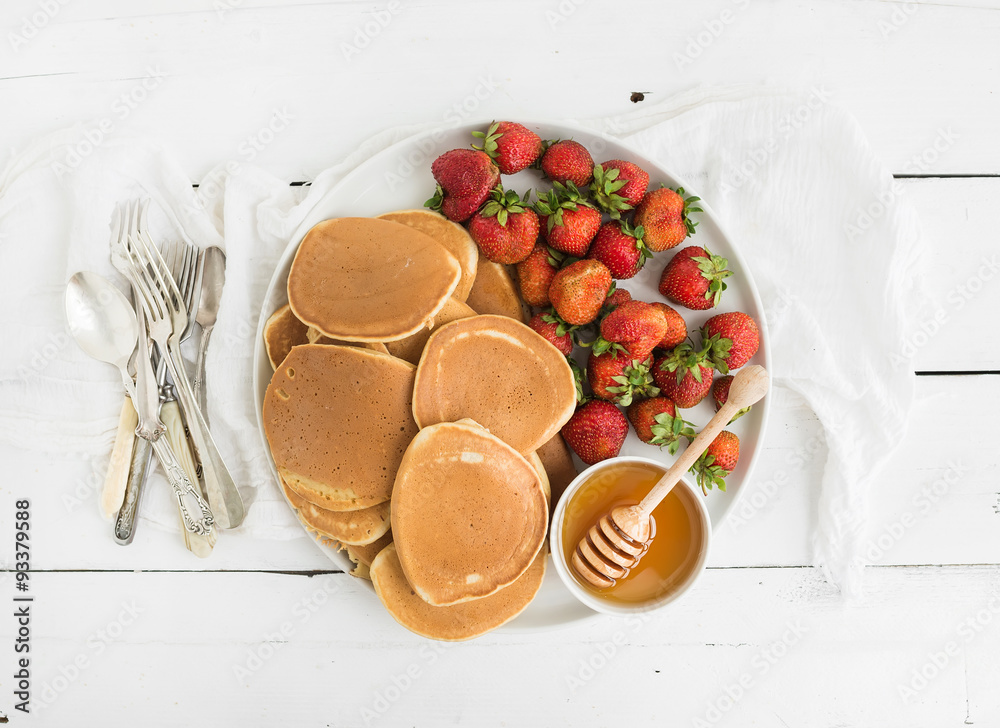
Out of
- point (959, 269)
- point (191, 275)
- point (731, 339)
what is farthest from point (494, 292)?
point (959, 269)

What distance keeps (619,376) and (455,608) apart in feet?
2.21

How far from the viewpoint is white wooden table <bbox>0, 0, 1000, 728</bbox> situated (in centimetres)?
164

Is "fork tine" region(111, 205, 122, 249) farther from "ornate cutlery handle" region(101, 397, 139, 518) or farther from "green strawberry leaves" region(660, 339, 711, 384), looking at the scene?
"green strawberry leaves" region(660, 339, 711, 384)

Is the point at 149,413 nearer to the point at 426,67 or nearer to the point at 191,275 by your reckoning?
the point at 191,275

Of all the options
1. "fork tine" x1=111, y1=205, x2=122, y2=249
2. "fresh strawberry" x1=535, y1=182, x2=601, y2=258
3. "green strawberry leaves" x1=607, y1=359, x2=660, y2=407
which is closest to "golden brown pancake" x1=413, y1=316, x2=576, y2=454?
"green strawberry leaves" x1=607, y1=359, x2=660, y2=407

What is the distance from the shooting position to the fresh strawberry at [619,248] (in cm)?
137

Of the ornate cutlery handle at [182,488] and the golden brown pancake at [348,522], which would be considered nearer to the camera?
the golden brown pancake at [348,522]

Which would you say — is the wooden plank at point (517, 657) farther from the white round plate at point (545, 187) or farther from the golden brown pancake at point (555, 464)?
the golden brown pancake at point (555, 464)

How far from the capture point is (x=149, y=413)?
1.54 meters

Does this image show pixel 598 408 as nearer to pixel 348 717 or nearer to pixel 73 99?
pixel 348 717

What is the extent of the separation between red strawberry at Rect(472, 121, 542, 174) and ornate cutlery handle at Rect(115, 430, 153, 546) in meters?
1.13

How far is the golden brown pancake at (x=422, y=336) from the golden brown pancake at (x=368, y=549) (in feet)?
1.42

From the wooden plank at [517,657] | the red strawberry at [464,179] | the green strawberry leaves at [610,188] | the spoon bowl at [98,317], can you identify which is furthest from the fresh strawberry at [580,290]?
the spoon bowl at [98,317]

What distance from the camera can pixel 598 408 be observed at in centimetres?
142
